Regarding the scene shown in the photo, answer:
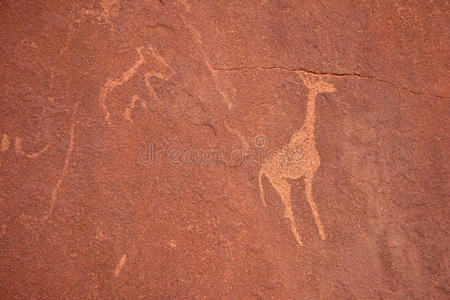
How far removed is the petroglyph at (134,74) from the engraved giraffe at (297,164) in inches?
20.4

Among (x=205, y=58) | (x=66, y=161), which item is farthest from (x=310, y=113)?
(x=66, y=161)

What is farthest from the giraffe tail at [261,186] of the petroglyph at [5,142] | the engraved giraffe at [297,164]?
the petroglyph at [5,142]

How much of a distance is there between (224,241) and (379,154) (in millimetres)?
697

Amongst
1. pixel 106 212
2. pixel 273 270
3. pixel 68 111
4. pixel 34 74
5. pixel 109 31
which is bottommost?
pixel 273 270

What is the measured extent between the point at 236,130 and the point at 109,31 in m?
0.62

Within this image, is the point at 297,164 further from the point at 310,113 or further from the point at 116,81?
the point at 116,81

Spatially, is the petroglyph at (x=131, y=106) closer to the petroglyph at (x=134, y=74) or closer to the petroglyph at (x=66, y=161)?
the petroglyph at (x=134, y=74)

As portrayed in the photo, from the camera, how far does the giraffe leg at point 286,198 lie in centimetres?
137

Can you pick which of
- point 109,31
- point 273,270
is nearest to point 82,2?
point 109,31

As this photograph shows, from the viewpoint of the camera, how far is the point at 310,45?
1.40 meters

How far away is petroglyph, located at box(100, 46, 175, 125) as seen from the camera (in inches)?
53.2

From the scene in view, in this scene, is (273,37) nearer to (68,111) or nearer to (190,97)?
(190,97)

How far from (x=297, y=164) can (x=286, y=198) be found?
0.14m

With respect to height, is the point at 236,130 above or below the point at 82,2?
below
